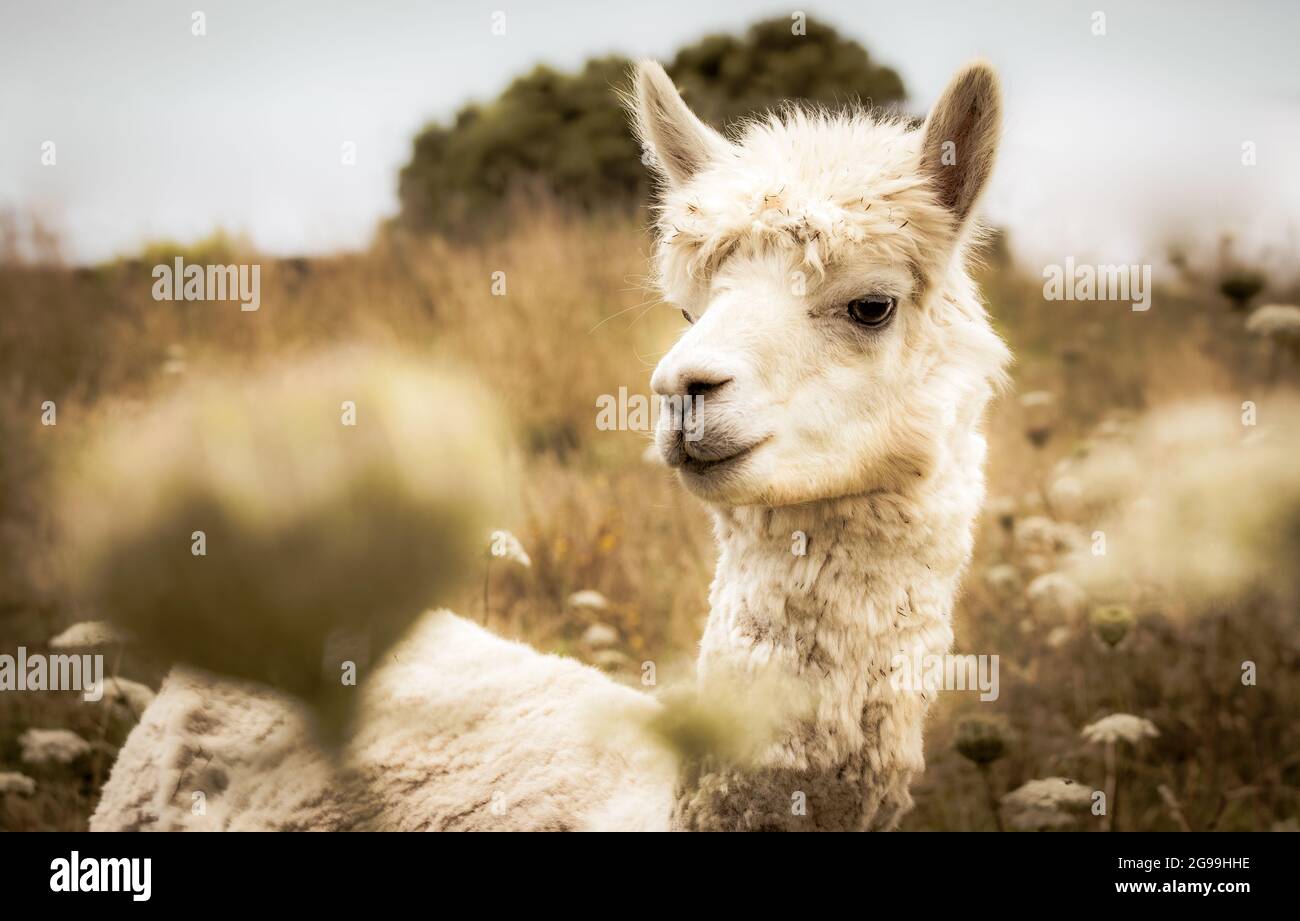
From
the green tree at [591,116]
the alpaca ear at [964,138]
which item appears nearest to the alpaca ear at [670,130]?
the alpaca ear at [964,138]

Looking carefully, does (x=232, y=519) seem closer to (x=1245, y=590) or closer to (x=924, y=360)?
(x=924, y=360)

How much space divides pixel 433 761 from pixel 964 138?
1.72 metres

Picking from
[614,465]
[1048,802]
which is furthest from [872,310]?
[614,465]

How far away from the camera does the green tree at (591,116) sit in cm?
1023

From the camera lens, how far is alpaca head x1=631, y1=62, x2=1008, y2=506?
1.81m

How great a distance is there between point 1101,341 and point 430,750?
7024 mm

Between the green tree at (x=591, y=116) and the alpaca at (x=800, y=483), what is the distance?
27.1 ft

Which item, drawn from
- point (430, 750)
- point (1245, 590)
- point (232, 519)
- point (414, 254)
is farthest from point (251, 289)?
point (232, 519)

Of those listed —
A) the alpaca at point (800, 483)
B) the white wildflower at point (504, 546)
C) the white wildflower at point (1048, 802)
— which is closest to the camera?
the alpaca at point (800, 483)

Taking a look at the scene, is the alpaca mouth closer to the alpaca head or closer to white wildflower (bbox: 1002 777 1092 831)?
the alpaca head

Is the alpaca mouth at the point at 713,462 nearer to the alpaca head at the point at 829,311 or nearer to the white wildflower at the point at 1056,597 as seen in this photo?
the alpaca head at the point at 829,311

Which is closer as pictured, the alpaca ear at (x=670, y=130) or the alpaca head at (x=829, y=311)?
the alpaca head at (x=829, y=311)

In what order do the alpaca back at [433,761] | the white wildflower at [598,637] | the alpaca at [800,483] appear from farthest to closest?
the white wildflower at [598,637]
the alpaca back at [433,761]
the alpaca at [800,483]

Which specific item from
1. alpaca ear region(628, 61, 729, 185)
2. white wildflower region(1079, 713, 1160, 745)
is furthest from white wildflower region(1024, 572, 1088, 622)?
alpaca ear region(628, 61, 729, 185)
